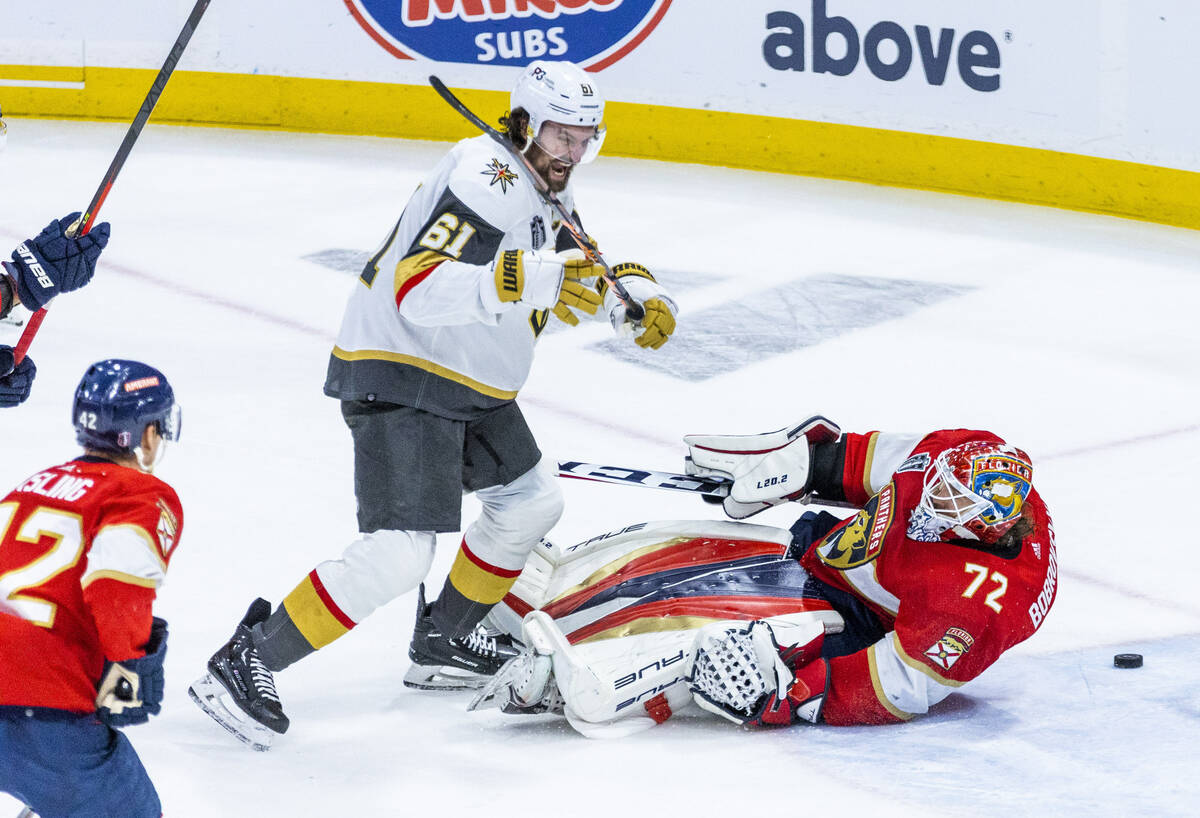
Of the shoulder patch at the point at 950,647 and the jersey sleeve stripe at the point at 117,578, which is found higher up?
the jersey sleeve stripe at the point at 117,578

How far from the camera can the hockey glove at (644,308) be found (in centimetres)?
346

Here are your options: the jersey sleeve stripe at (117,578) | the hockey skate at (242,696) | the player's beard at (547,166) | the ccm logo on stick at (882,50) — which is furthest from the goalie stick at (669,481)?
the ccm logo on stick at (882,50)

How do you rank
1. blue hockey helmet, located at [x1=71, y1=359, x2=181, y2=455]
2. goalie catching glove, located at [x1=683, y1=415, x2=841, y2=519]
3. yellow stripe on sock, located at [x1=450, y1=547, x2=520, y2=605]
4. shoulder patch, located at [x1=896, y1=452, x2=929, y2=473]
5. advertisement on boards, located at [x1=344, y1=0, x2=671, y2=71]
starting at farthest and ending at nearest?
advertisement on boards, located at [x1=344, y1=0, x2=671, y2=71] < goalie catching glove, located at [x1=683, y1=415, x2=841, y2=519] < yellow stripe on sock, located at [x1=450, y1=547, x2=520, y2=605] < shoulder patch, located at [x1=896, y1=452, x2=929, y2=473] < blue hockey helmet, located at [x1=71, y1=359, x2=181, y2=455]

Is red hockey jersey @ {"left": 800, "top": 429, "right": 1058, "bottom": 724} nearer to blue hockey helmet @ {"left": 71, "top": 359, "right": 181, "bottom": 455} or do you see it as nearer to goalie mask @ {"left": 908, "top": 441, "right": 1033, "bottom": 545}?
goalie mask @ {"left": 908, "top": 441, "right": 1033, "bottom": 545}

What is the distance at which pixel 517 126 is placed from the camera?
337 cm

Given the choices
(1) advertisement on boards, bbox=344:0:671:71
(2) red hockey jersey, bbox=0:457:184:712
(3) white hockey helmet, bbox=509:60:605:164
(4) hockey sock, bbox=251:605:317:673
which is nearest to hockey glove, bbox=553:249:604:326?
(3) white hockey helmet, bbox=509:60:605:164

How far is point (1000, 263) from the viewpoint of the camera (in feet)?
22.1

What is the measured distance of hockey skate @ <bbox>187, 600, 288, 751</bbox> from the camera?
3248 millimetres

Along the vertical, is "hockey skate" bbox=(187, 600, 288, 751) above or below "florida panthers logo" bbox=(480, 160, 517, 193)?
below

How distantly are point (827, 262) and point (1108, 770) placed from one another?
3773mm

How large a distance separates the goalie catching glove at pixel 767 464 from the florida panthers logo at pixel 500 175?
0.81 m

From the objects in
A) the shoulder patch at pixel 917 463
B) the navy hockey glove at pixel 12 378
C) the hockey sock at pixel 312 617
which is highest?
the navy hockey glove at pixel 12 378

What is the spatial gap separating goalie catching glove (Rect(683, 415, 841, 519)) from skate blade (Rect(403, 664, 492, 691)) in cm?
64

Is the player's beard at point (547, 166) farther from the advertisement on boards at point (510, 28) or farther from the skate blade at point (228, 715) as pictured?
the advertisement on boards at point (510, 28)
